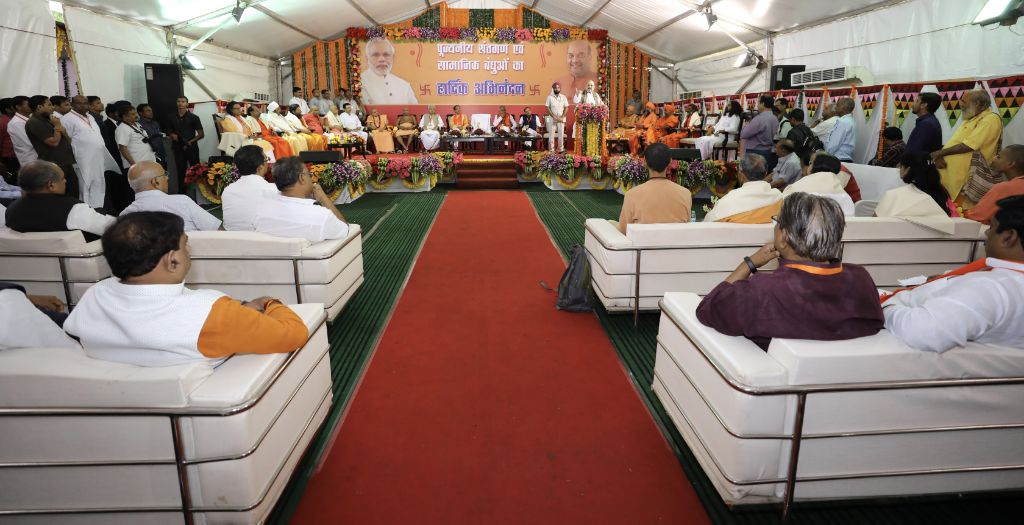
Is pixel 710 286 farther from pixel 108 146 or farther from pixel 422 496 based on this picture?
pixel 108 146

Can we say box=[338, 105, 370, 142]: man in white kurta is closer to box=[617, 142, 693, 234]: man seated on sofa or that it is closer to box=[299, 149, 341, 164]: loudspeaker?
box=[299, 149, 341, 164]: loudspeaker

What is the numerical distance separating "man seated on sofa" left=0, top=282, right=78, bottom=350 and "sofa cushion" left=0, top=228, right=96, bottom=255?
1514 mm

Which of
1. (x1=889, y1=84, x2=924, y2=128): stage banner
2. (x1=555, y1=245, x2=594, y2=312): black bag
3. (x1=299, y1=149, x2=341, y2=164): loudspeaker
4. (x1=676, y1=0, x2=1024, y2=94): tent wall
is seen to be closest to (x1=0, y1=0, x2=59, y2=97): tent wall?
(x1=299, y1=149, x2=341, y2=164): loudspeaker

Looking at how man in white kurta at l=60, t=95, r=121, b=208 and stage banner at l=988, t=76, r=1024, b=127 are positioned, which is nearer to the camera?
stage banner at l=988, t=76, r=1024, b=127

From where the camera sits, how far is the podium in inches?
400

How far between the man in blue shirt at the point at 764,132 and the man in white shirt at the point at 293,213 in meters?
5.91

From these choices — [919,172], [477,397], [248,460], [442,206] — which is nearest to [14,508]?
[248,460]

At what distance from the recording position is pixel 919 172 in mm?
3504

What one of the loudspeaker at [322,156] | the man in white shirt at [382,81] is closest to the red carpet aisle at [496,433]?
the loudspeaker at [322,156]

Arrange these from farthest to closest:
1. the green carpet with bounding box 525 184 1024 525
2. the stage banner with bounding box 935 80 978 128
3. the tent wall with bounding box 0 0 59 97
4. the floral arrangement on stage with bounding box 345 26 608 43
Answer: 1. the floral arrangement on stage with bounding box 345 26 608 43
2. the stage banner with bounding box 935 80 978 128
3. the tent wall with bounding box 0 0 59 97
4. the green carpet with bounding box 525 184 1024 525

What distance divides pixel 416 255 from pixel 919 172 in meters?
3.92

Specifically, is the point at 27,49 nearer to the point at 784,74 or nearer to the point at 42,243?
the point at 42,243

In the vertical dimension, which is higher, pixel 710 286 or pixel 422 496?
pixel 710 286

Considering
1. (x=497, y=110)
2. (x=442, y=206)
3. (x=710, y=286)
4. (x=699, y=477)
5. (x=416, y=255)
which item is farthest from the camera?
(x=497, y=110)
